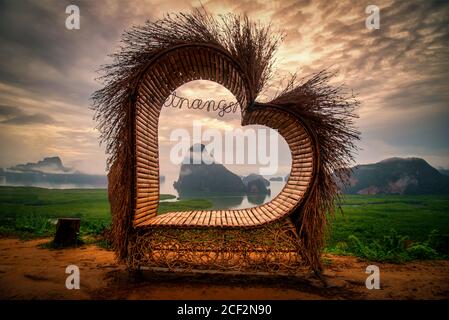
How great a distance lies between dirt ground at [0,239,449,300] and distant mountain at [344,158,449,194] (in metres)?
33.0

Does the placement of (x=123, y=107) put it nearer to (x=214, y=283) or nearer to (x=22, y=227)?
(x=214, y=283)

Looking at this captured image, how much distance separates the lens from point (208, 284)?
9.55 feet

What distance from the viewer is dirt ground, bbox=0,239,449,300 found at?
103 inches

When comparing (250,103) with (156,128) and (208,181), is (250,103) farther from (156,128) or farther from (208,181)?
(208,181)

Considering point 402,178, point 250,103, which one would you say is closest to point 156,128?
point 250,103

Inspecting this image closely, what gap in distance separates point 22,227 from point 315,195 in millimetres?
7491

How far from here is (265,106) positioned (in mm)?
2887

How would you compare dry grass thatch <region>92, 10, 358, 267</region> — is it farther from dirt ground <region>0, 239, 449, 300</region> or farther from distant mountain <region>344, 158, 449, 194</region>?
distant mountain <region>344, 158, 449, 194</region>

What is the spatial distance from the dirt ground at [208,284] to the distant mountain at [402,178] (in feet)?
108

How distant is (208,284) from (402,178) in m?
41.9

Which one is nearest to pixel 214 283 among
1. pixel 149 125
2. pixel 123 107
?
pixel 149 125

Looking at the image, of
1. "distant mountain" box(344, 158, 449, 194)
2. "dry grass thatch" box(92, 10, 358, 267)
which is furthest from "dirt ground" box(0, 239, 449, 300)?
"distant mountain" box(344, 158, 449, 194)

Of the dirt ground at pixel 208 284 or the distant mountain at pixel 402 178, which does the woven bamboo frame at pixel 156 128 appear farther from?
the distant mountain at pixel 402 178
